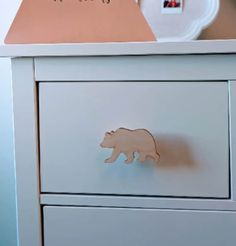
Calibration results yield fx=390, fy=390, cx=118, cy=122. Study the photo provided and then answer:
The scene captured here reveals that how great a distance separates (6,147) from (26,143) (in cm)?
53

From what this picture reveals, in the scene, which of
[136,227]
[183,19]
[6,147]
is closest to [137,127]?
[136,227]

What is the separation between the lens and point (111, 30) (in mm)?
597

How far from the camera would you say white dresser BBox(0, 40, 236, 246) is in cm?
53

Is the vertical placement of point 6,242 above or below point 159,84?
below

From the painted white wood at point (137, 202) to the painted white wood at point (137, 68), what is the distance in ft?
0.55

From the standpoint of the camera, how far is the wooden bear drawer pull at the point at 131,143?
0.51m

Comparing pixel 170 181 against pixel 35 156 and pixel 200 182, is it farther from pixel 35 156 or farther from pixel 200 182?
pixel 35 156

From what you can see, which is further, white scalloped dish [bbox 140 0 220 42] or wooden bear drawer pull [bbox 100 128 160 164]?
white scalloped dish [bbox 140 0 220 42]

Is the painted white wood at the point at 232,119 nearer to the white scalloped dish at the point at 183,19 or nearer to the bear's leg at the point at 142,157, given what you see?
the bear's leg at the point at 142,157

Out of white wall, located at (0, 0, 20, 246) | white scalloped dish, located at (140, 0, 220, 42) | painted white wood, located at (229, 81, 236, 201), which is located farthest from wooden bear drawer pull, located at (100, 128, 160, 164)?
white wall, located at (0, 0, 20, 246)

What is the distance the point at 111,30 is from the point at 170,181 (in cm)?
24

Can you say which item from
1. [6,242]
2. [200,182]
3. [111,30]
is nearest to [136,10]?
[111,30]

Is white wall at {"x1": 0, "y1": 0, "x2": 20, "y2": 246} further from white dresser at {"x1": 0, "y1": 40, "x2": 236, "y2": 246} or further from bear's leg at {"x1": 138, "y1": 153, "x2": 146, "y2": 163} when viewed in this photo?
bear's leg at {"x1": 138, "y1": 153, "x2": 146, "y2": 163}

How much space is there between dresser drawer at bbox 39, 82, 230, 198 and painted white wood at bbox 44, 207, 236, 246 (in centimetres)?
3
